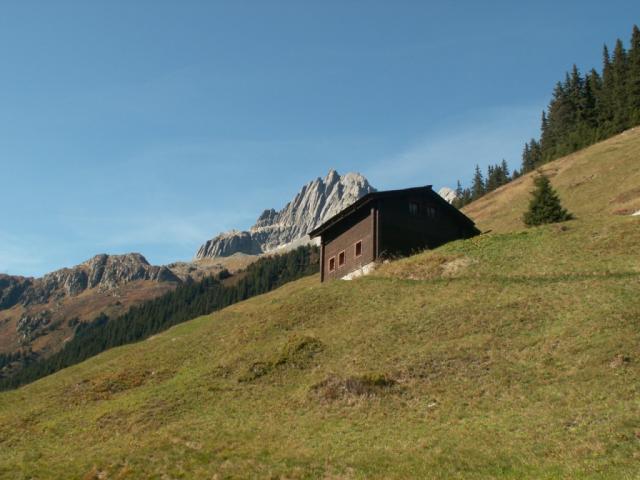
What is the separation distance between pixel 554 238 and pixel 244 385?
26124 mm

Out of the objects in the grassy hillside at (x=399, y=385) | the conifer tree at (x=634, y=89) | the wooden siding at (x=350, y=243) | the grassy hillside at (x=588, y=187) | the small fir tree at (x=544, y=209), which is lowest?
the grassy hillside at (x=399, y=385)

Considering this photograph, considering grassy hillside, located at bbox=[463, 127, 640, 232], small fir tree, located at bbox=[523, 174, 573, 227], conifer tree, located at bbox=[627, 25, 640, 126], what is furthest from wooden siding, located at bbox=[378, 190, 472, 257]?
conifer tree, located at bbox=[627, 25, 640, 126]

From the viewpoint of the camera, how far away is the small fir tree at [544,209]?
194 ft

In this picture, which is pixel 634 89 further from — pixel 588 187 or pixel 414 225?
pixel 414 225

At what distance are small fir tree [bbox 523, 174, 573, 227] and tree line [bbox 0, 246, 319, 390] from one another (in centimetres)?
9254

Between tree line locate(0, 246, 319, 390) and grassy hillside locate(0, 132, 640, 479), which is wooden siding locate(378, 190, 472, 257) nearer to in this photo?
grassy hillside locate(0, 132, 640, 479)

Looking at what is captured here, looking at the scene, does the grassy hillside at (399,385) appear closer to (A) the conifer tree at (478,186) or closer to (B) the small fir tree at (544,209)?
(B) the small fir tree at (544,209)

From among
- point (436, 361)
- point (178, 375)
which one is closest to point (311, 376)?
point (436, 361)

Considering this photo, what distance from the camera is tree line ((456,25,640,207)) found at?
113375 mm

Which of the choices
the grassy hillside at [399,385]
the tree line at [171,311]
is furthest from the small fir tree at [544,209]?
the tree line at [171,311]

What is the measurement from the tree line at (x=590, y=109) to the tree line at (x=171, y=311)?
47642 millimetres

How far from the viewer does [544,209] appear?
59.3 m

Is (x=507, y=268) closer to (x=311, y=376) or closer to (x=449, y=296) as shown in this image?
(x=449, y=296)

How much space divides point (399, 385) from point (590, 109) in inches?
4523
